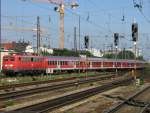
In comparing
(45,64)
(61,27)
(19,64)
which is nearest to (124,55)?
(61,27)

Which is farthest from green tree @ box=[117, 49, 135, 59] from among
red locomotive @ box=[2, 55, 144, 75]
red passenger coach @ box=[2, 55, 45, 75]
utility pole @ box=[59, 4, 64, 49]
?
red passenger coach @ box=[2, 55, 45, 75]

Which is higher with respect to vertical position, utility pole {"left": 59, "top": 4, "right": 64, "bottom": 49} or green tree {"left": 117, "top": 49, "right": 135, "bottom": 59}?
utility pole {"left": 59, "top": 4, "right": 64, "bottom": 49}

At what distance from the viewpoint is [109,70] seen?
99.8m

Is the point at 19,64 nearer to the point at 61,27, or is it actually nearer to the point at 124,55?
the point at 61,27

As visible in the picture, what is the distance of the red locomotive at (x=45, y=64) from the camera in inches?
2210

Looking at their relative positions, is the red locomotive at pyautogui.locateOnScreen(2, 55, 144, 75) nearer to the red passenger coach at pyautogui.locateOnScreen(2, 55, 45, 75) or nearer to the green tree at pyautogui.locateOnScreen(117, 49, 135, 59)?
the red passenger coach at pyautogui.locateOnScreen(2, 55, 45, 75)

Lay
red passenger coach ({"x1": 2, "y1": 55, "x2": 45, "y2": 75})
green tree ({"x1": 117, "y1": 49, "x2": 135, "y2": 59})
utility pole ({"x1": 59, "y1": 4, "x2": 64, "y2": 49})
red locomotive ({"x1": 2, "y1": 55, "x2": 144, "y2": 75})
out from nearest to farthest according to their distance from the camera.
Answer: red passenger coach ({"x1": 2, "y1": 55, "x2": 45, "y2": 75}) → red locomotive ({"x1": 2, "y1": 55, "x2": 144, "y2": 75}) → utility pole ({"x1": 59, "y1": 4, "x2": 64, "y2": 49}) → green tree ({"x1": 117, "y1": 49, "x2": 135, "y2": 59})

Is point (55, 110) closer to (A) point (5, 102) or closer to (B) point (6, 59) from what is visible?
(A) point (5, 102)

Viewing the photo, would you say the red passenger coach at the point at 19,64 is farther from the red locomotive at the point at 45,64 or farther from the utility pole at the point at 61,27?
the utility pole at the point at 61,27

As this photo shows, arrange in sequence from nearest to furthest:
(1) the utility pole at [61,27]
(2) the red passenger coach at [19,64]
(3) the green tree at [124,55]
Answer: (2) the red passenger coach at [19,64]
(1) the utility pole at [61,27]
(3) the green tree at [124,55]

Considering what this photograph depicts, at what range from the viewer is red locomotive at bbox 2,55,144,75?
56125mm

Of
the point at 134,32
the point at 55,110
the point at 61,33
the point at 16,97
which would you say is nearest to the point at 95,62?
the point at 61,33

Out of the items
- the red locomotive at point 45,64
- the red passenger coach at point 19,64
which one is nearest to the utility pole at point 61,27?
the red locomotive at point 45,64

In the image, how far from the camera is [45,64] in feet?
209
